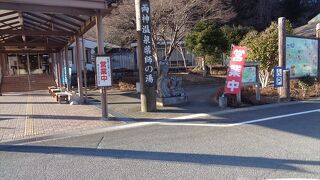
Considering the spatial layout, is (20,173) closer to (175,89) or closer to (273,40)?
(175,89)

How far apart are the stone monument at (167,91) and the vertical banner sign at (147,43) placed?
1.16m

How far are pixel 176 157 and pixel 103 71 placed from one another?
5.01 m

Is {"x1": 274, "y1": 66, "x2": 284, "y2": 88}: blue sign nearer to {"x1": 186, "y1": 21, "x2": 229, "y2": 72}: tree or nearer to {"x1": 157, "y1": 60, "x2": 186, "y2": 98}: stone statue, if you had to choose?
{"x1": 157, "y1": 60, "x2": 186, "y2": 98}: stone statue

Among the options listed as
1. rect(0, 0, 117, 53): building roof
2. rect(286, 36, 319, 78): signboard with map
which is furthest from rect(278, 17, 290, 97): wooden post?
rect(0, 0, 117, 53): building roof

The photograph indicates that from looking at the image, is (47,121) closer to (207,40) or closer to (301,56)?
(301,56)

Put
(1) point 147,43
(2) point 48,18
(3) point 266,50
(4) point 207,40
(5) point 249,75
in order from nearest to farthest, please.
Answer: (1) point 147,43 < (5) point 249,75 < (2) point 48,18 < (3) point 266,50 < (4) point 207,40

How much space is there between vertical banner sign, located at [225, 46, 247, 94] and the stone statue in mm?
1908

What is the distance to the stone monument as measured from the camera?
12570 mm

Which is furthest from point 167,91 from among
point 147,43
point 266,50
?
point 266,50

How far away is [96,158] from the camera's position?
20.3 ft

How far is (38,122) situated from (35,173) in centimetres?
520

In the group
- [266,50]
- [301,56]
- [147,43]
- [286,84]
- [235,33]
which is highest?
[235,33]

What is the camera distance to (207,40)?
2506cm

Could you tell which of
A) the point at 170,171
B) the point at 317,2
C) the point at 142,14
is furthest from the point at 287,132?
the point at 317,2
